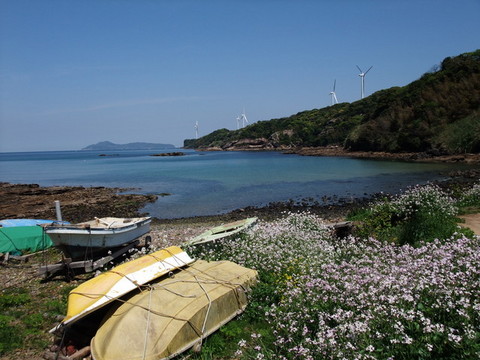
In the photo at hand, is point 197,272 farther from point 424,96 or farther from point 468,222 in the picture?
point 424,96

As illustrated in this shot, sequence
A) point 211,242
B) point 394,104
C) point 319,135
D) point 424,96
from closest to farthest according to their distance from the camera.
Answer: point 211,242 → point 424,96 → point 394,104 → point 319,135

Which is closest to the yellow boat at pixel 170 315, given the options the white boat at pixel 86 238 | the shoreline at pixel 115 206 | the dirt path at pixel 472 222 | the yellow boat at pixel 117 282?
the yellow boat at pixel 117 282

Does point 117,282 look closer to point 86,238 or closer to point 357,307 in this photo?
point 86,238

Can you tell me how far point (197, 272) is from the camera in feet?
28.7

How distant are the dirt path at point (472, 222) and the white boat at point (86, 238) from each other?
13.5 meters

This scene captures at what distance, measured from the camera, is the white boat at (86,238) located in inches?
459

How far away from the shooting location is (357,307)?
5.74 metres

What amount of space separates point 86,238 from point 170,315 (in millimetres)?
6908

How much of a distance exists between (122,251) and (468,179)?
3602 centimetres

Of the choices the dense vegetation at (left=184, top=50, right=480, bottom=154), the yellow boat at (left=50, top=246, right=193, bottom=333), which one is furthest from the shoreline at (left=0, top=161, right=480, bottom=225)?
the dense vegetation at (left=184, top=50, right=480, bottom=154)

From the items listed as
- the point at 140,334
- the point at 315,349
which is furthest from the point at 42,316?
the point at 315,349

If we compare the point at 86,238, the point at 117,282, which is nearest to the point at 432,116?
the point at 86,238

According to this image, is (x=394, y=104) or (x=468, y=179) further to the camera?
(x=394, y=104)

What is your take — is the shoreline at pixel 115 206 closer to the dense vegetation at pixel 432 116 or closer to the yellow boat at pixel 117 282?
the yellow boat at pixel 117 282
